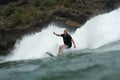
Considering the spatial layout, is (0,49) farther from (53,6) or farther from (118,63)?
(118,63)

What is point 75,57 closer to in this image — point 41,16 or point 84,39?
point 84,39

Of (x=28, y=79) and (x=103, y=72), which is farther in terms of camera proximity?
(x=28, y=79)

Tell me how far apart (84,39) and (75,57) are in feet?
37.1

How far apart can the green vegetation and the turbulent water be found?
839 cm

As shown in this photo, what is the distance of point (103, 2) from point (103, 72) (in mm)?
36885

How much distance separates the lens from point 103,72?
49.5 feet

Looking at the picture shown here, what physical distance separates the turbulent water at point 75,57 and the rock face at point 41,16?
6.72m

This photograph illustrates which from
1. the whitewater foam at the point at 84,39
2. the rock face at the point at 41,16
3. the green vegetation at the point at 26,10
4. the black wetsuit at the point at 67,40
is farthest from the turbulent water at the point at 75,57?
the green vegetation at the point at 26,10

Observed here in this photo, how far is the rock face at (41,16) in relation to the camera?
46.3 metres

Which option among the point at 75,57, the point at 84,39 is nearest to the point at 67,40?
the point at 84,39

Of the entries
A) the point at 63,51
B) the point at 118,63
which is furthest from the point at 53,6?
the point at 118,63

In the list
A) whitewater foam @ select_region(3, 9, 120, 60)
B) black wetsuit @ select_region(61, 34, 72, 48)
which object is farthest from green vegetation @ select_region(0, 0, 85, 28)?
black wetsuit @ select_region(61, 34, 72, 48)

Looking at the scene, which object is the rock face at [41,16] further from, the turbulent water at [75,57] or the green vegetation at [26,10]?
the turbulent water at [75,57]

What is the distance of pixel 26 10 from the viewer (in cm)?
5131
